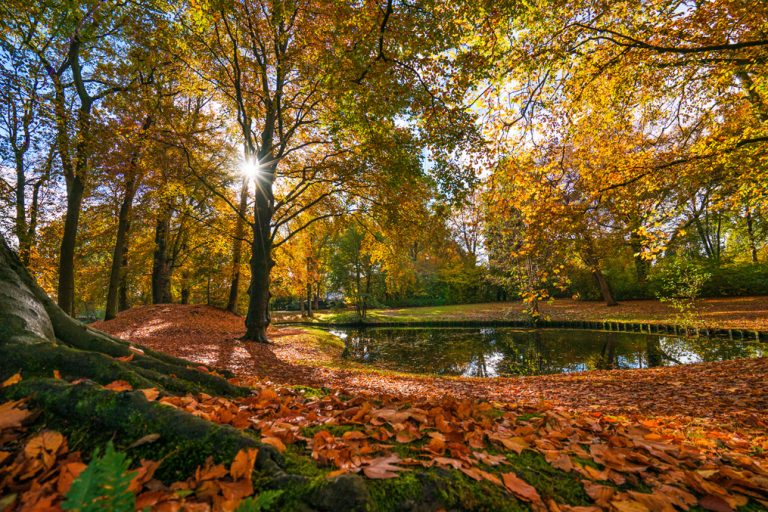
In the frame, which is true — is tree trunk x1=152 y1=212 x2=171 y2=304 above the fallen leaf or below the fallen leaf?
above

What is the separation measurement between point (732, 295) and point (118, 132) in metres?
38.2

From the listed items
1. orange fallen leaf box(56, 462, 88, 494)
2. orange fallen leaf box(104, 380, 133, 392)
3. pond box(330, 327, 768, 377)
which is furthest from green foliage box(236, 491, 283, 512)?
pond box(330, 327, 768, 377)

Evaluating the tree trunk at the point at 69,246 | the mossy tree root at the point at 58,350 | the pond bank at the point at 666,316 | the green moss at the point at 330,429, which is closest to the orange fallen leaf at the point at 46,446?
the mossy tree root at the point at 58,350

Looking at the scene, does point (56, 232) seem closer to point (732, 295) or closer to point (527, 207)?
point (527, 207)

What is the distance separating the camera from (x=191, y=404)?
2.26 meters

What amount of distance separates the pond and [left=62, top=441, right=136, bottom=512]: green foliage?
38.7 feet

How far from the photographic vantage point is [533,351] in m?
15.2

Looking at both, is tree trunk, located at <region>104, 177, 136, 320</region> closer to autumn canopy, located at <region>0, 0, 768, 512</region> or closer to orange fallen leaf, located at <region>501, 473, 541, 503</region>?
autumn canopy, located at <region>0, 0, 768, 512</region>

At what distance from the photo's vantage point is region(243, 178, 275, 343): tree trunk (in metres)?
12.1

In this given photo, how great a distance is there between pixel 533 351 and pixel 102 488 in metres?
16.6

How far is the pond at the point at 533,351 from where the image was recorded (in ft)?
39.7

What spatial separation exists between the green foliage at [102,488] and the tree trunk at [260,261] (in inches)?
458

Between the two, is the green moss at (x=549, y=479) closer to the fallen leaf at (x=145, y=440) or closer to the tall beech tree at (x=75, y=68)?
the fallen leaf at (x=145, y=440)

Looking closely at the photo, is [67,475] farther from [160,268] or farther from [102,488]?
[160,268]
